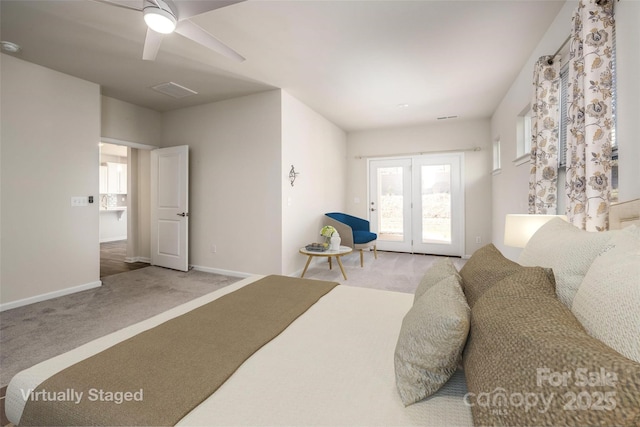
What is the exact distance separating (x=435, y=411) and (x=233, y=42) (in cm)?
313

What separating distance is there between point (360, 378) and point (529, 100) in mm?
3451

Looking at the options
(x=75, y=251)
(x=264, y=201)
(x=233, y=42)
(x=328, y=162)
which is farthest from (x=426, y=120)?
(x=75, y=251)

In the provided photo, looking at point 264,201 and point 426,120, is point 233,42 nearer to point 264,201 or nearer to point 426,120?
point 264,201

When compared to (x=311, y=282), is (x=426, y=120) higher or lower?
higher

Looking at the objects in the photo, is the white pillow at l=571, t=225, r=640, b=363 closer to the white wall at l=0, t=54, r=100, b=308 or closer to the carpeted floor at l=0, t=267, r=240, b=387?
the carpeted floor at l=0, t=267, r=240, b=387

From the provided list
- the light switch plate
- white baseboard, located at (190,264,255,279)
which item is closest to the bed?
white baseboard, located at (190,264,255,279)

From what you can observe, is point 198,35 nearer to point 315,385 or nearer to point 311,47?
point 311,47

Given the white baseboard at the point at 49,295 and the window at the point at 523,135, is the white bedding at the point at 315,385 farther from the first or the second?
the window at the point at 523,135

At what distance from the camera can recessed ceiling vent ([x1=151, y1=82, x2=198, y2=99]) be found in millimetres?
3582

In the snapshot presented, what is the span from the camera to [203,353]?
39.6 inches

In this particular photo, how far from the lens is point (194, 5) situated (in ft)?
5.74

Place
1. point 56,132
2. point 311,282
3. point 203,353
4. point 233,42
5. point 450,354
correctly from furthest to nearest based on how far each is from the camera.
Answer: point 56,132 → point 233,42 → point 311,282 → point 203,353 → point 450,354

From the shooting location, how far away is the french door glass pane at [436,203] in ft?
17.8

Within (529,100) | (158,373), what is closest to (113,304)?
(158,373)
